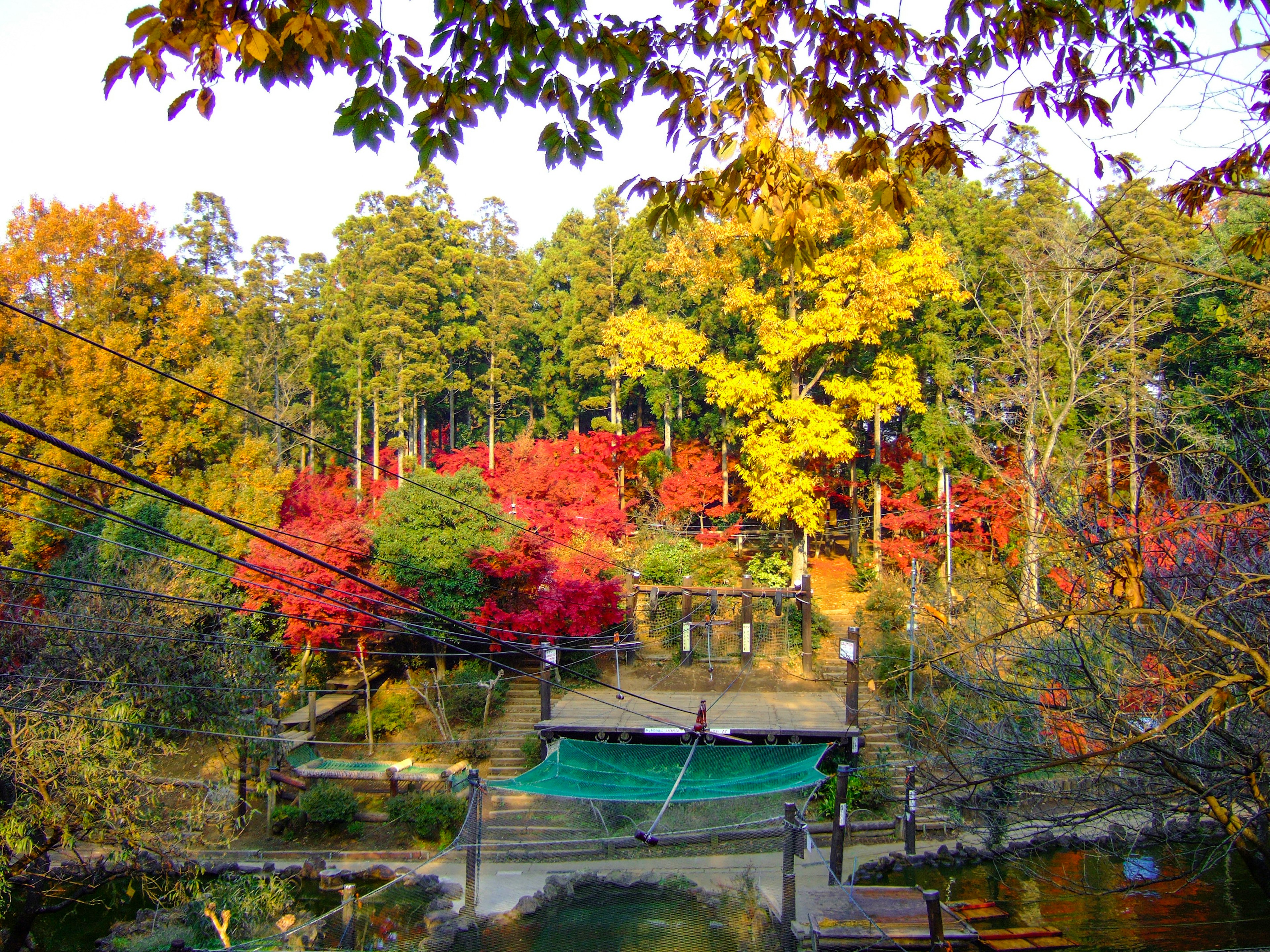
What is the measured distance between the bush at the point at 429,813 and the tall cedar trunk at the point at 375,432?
11.2m

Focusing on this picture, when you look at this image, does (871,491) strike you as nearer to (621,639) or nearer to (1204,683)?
(621,639)

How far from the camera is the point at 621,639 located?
1466 centimetres

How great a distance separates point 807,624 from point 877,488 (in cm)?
619

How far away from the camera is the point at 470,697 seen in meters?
13.6

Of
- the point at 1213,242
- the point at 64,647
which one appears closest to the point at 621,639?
the point at 64,647

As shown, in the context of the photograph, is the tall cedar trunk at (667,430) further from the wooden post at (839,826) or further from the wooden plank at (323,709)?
the wooden post at (839,826)

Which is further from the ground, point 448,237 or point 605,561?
point 448,237

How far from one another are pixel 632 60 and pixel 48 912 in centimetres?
1087

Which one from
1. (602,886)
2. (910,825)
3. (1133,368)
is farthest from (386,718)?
(1133,368)

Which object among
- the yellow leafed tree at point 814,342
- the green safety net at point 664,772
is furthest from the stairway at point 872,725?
the yellow leafed tree at point 814,342

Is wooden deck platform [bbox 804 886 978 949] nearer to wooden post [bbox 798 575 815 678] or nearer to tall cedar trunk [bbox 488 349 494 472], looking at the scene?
wooden post [bbox 798 575 815 678]

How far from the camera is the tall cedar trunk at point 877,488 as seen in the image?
716 inches

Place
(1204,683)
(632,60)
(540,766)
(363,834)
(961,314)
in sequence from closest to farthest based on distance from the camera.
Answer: (632,60), (1204,683), (540,766), (363,834), (961,314)

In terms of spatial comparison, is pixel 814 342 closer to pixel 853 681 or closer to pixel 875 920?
pixel 853 681
